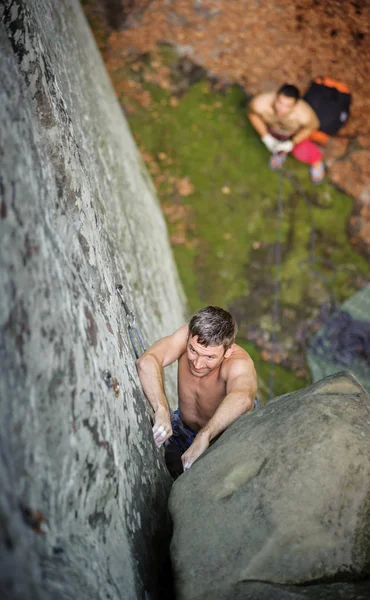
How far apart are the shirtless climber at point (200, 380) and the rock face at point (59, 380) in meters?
0.16

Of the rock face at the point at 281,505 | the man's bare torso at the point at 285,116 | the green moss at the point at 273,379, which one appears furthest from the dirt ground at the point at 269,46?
the rock face at the point at 281,505

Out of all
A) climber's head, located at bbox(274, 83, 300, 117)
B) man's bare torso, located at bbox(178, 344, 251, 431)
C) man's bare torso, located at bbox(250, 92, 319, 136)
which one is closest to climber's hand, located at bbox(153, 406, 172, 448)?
man's bare torso, located at bbox(178, 344, 251, 431)

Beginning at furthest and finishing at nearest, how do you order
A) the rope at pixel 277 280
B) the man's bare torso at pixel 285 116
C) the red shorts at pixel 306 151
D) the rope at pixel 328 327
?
1. the red shorts at pixel 306 151
2. the man's bare torso at pixel 285 116
3. the rope at pixel 277 280
4. the rope at pixel 328 327

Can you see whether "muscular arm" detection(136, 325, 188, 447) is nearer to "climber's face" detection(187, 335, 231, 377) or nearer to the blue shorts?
"climber's face" detection(187, 335, 231, 377)

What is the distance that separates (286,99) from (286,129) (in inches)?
20.5

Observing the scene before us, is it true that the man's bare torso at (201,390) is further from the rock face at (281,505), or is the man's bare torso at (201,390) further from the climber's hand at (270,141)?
the climber's hand at (270,141)

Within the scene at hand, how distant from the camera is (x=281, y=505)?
7.37 ft

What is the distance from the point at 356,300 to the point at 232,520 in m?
5.02

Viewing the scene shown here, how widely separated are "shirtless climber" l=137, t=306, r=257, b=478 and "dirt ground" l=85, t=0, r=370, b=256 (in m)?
4.27

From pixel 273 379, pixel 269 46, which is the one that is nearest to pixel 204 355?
pixel 273 379

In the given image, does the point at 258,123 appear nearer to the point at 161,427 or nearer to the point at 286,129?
the point at 286,129

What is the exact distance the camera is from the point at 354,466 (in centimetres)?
233

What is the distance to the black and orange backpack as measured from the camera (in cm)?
684

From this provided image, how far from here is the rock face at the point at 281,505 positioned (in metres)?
2.15
